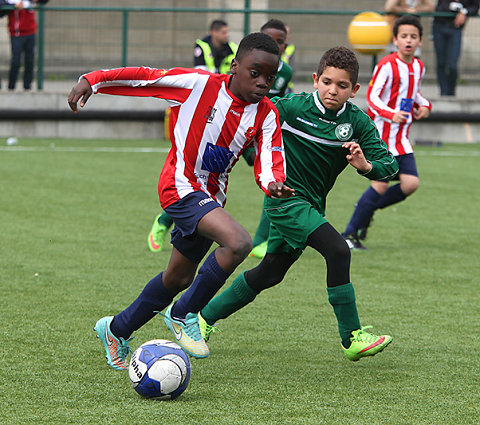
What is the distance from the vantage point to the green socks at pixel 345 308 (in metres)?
4.68

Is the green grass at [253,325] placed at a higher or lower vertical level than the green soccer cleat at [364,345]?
lower

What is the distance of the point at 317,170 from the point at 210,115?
2.40 feet

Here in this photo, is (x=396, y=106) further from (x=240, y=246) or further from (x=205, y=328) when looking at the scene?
(x=240, y=246)

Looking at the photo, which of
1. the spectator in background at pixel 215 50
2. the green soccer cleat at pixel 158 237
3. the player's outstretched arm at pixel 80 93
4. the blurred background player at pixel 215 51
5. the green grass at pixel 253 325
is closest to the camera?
the green grass at pixel 253 325

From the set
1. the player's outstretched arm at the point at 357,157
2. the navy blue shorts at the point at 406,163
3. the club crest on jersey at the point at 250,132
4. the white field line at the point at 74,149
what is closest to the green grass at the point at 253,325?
the navy blue shorts at the point at 406,163

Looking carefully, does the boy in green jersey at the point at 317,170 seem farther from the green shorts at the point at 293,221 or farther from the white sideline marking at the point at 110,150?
the white sideline marking at the point at 110,150

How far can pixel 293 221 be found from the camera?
480 cm

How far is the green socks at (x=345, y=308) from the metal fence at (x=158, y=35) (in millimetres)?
12070

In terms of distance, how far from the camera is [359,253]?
7926mm

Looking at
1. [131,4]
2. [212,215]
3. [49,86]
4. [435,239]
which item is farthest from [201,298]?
[131,4]

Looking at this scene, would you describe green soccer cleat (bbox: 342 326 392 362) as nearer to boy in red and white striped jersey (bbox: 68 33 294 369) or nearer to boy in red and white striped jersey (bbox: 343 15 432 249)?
boy in red and white striped jersey (bbox: 68 33 294 369)

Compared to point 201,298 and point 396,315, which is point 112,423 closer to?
point 201,298

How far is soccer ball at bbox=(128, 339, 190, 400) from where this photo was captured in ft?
13.3

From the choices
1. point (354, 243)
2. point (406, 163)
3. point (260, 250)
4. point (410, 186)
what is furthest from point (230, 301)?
point (406, 163)
